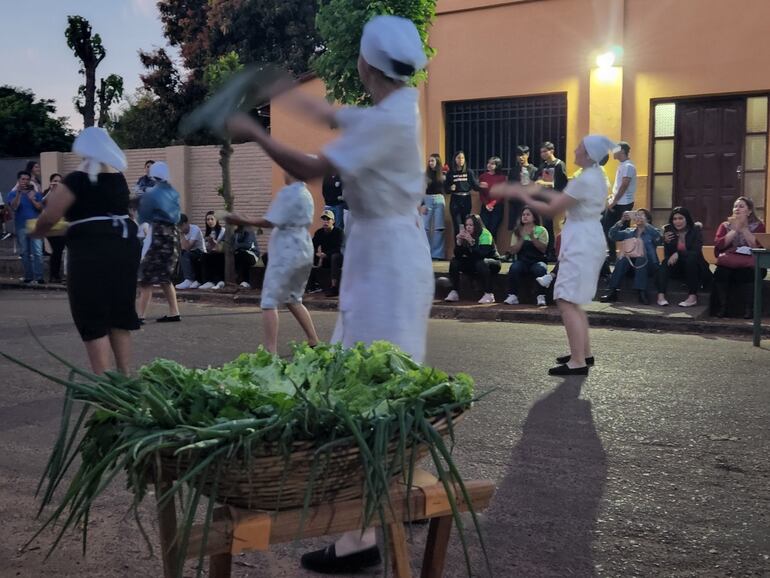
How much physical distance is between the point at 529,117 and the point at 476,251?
15.2ft

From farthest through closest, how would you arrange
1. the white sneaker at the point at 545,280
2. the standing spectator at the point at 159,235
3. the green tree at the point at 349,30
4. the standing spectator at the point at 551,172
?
the green tree at the point at 349,30 → the standing spectator at the point at 551,172 → the white sneaker at the point at 545,280 → the standing spectator at the point at 159,235

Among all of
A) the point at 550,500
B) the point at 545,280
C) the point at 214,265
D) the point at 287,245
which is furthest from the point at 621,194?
the point at 550,500

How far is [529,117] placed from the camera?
1648 cm

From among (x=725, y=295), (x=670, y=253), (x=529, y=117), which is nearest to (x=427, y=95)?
(x=529, y=117)

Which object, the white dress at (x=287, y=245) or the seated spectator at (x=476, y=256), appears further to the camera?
the seated spectator at (x=476, y=256)

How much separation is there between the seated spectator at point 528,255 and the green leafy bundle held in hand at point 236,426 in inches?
392

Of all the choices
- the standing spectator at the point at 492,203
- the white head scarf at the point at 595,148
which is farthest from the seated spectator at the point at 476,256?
the white head scarf at the point at 595,148

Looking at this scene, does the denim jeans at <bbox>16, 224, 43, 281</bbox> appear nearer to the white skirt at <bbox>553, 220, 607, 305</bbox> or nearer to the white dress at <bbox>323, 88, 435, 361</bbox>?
the white skirt at <bbox>553, 220, 607, 305</bbox>

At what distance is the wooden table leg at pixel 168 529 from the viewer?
7.20 feet

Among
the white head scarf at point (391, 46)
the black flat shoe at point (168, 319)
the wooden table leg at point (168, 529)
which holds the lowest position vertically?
the black flat shoe at point (168, 319)

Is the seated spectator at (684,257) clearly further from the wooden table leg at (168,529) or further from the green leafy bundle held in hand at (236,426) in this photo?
the wooden table leg at (168,529)

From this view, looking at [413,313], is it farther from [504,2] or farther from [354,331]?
[504,2]

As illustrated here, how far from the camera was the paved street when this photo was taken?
11.9 feet

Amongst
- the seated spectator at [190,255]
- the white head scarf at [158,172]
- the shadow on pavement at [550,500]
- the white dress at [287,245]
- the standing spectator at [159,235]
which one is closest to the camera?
the shadow on pavement at [550,500]
